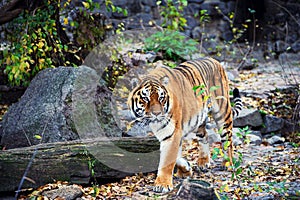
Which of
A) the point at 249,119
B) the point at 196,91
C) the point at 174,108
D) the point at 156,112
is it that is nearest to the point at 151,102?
the point at 156,112

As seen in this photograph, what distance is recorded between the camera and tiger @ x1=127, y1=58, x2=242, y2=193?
465cm

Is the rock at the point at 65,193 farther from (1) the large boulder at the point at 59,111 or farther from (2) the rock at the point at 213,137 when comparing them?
(2) the rock at the point at 213,137

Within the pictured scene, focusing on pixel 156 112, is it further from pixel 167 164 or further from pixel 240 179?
pixel 240 179

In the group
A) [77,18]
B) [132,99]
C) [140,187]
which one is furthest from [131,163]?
[77,18]

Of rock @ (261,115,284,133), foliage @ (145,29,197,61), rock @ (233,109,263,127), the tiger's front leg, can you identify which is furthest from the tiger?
foliage @ (145,29,197,61)

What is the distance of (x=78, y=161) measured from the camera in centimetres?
485

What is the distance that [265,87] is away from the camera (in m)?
9.80

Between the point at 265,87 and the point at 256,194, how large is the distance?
18.0ft

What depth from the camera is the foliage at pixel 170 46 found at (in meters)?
10.4

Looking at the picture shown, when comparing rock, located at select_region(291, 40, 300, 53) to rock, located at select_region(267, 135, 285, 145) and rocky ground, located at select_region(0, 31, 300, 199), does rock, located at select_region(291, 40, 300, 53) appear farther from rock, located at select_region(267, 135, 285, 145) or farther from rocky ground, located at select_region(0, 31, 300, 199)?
rock, located at select_region(267, 135, 285, 145)

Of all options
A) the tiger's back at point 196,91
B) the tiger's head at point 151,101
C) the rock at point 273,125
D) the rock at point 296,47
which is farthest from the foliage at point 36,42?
the rock at point 296,47

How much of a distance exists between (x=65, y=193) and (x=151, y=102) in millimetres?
1129

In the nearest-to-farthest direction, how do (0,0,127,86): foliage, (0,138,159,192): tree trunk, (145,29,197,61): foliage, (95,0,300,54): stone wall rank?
(0,138,159,192): tree trunk
(0,0,127,86): foliage
(145,29,197,61): foliage
(95,0,300,54): stone wall

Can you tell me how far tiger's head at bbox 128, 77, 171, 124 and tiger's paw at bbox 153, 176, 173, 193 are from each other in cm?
55
